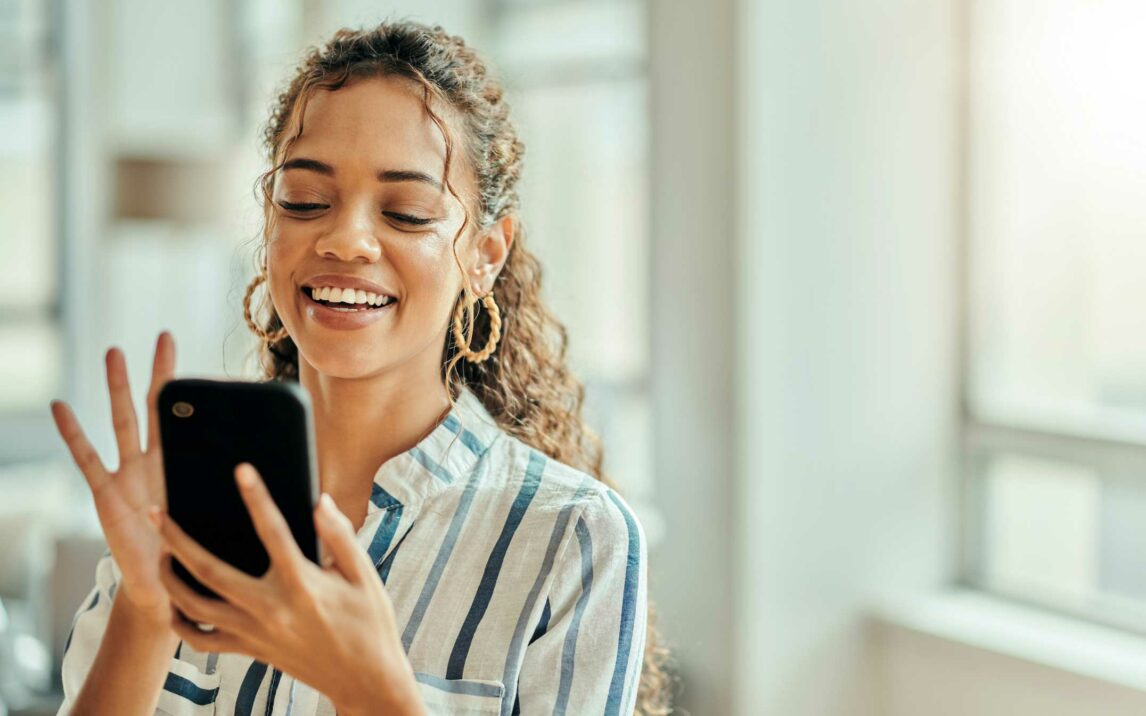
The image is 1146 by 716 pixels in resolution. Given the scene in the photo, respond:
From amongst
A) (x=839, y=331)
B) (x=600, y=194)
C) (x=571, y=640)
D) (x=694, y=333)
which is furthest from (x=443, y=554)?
(x=600, y=194)

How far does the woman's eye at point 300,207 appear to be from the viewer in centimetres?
114

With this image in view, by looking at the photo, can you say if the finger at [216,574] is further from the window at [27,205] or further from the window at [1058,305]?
the window at [27,205]

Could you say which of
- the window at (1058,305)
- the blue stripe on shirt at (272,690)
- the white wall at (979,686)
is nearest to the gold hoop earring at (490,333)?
the blue stripe on shirt at (272,690)

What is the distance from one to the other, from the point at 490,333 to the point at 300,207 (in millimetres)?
292

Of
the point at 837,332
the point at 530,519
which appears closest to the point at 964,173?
the point at 837,332

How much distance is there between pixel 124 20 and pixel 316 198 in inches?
118

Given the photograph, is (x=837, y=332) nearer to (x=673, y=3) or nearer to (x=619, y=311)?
(x=673, y=3)

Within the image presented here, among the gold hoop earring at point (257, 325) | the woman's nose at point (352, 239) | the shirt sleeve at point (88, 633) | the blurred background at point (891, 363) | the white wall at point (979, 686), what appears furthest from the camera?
the blurred background at point (891, 363)

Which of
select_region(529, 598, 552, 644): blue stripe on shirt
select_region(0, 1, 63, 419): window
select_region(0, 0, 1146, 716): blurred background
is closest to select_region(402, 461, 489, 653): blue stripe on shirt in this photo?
select_region(529, 598, 552, 644): blue stripe on shirt

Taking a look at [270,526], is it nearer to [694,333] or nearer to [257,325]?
[257,325]

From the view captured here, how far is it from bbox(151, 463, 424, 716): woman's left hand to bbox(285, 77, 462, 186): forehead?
0.38 meters

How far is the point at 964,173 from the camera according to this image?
2498 mm

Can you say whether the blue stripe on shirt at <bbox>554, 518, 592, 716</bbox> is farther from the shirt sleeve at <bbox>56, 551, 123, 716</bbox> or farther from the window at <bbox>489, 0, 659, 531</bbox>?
the window at <bbox>489, 0, 659, 531</bbox>

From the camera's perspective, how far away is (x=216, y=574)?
81cm
